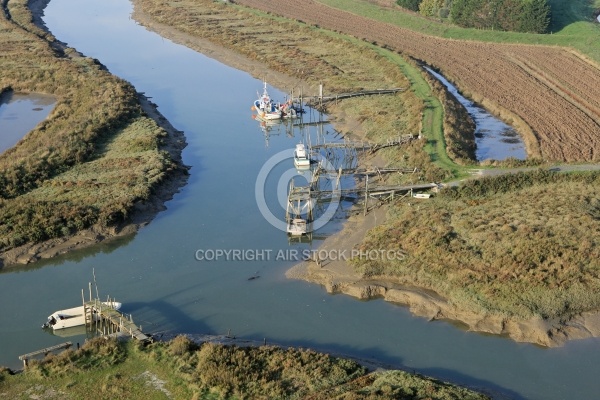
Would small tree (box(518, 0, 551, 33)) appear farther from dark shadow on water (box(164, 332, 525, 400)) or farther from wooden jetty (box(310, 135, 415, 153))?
dark shadow on water (box(164, 332, 525, 400))

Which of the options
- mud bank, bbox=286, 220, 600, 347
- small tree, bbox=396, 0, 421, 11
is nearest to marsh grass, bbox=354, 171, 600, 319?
mud bank, bbox=286, 220, 600, 347

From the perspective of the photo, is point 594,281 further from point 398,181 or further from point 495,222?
point 398,181

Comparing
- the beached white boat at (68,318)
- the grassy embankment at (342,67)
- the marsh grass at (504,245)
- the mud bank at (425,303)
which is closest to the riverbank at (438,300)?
the mud bank at (425,303)

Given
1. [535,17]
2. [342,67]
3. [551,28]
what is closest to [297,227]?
[342,67]

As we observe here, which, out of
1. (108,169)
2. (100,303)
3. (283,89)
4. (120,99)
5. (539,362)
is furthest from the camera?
(283,89)

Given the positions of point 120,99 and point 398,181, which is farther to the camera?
point 120,99

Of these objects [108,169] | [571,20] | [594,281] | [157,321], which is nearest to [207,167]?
[108,169]

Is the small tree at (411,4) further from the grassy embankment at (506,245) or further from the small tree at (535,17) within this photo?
the grassy embankment at (506,245)
